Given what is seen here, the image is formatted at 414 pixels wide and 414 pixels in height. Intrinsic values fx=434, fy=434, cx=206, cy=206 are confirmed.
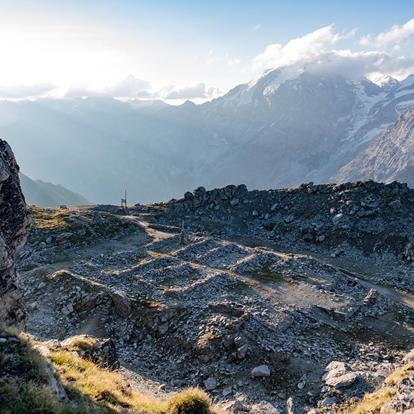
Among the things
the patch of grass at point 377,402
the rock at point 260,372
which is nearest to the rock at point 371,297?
the rock at point 260,372

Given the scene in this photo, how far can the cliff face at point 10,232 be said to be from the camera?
2075 cm

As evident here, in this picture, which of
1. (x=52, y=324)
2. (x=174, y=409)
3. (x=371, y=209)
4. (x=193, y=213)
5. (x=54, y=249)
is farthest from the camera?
(x=193, y=213)

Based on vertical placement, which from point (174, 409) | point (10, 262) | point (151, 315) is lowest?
point (151, 315)

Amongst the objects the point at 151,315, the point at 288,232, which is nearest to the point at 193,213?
the point at 288,232

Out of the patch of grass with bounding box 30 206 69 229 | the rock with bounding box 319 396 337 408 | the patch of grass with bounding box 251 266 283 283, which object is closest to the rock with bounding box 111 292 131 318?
the patch of grass with bounding box 251 266 283 283

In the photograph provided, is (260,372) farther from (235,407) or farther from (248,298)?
(248,298)

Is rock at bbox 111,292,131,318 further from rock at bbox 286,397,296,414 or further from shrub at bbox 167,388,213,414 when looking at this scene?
shrub at bbox 167,388,213,414

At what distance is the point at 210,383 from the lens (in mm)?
29734

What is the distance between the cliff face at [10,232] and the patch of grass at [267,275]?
97.9 feet

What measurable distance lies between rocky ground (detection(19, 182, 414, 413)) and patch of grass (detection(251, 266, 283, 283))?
226 mm

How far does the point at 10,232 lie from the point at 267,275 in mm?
32689

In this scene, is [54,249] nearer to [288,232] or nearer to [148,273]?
[148,273]

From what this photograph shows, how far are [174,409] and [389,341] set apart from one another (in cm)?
2465

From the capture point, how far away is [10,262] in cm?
2095
